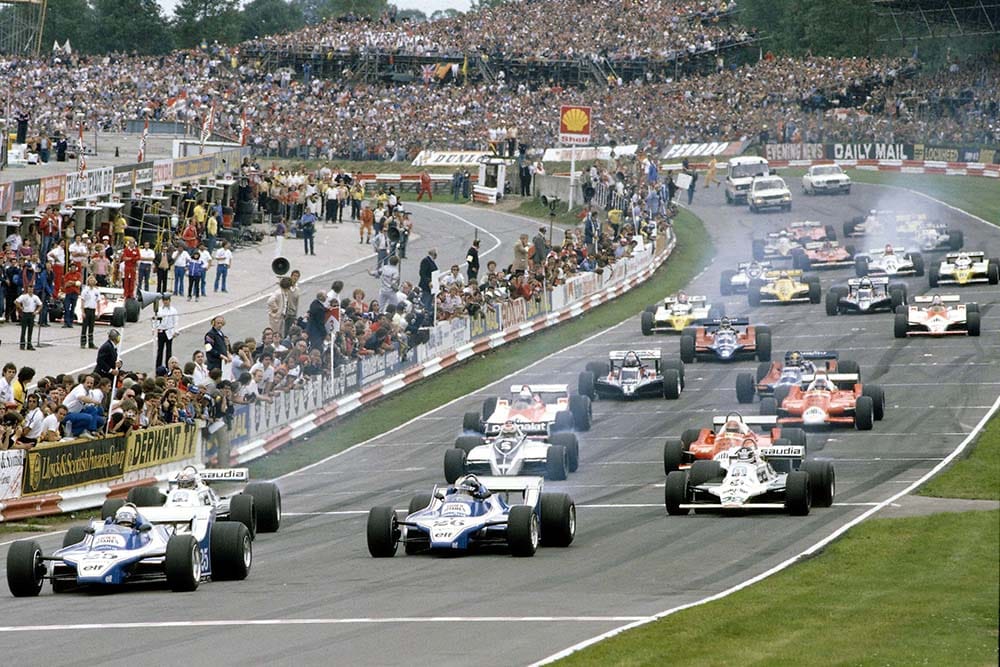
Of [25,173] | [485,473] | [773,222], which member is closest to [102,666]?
[485,473]

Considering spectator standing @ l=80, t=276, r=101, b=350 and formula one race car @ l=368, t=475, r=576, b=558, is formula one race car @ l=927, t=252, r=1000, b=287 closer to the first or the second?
spectator standing @ l=80, t=276, r=101, b=350

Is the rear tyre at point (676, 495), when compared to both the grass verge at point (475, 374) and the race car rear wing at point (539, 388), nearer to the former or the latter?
the race car rear wing at point (539, 388)

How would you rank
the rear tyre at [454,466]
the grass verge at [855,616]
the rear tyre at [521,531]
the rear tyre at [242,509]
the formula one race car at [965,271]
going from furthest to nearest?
the formula one race car at [965,271], the rear tyre at [454,466], the rear tyre at [242,509], the rear tyre at [521,531], the grass verge at [855,616]

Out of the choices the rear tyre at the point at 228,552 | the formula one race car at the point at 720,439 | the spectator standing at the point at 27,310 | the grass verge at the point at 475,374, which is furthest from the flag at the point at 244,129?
the rear tyre at the point at 228,552

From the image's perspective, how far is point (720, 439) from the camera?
25641 millimetres

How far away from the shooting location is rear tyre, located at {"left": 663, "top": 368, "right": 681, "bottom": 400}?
33.8m

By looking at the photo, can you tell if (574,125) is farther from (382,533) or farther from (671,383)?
(382,533)

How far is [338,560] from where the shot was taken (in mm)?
20531

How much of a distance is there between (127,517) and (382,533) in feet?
10.6

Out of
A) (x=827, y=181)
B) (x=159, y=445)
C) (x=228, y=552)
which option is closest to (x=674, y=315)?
(x=159, y=445)

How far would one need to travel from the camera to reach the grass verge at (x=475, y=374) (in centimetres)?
3139

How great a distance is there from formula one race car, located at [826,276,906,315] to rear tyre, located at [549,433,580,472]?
57.7 ft

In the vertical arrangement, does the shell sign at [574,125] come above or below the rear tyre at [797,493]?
above

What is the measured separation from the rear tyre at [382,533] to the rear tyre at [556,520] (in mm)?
1833
